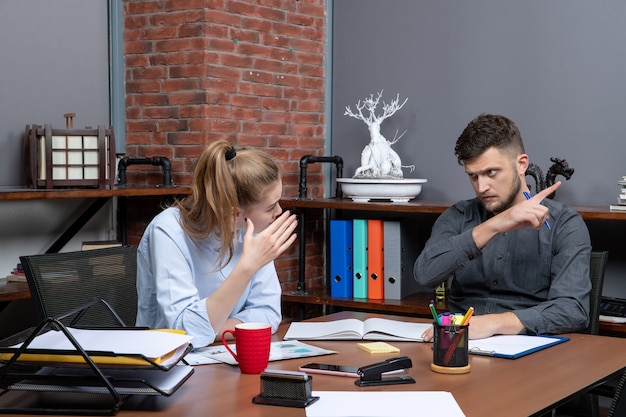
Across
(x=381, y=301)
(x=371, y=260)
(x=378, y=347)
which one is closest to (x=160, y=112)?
(x=371, y=260)

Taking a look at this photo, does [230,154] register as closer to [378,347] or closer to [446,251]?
[378,347]

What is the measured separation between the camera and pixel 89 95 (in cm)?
372

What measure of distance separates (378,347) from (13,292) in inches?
59.5

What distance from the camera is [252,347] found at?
1760 millimetres

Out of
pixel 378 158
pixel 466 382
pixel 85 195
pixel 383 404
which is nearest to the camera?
pixel 383 404

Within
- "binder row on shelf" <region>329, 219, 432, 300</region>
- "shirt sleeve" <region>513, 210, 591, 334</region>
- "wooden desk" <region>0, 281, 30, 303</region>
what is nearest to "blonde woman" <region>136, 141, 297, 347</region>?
"shirt sleeve" <region>513, 210, 591, 334</region>

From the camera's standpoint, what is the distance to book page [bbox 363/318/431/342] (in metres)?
2.13

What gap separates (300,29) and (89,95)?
1.07 meters

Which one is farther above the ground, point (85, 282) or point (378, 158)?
point (378, 158)

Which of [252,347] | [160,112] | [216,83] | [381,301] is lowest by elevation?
[381,301]

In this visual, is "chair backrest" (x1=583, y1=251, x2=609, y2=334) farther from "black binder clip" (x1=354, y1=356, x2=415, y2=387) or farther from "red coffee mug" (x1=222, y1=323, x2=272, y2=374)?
"red coffee mug" (x1=222, y1=323, x2=272, y2=374)

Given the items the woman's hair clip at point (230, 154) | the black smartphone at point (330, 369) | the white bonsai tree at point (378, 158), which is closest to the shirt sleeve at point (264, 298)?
the woman's hair clip at point (230, 154)

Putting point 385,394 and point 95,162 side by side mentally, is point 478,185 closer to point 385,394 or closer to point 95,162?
point 385,394

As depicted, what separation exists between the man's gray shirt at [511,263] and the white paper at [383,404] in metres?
0.91
